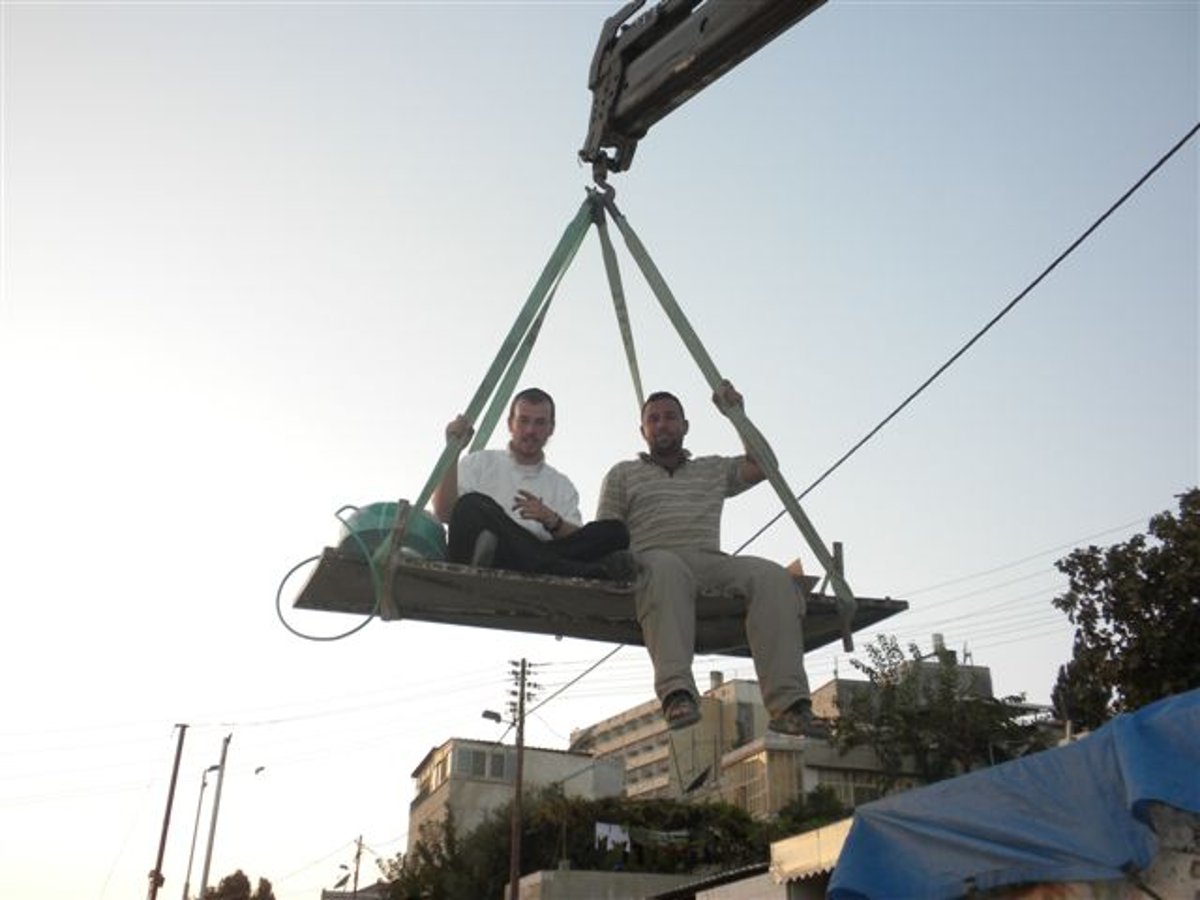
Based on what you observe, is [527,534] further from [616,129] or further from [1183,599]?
[1183,599]

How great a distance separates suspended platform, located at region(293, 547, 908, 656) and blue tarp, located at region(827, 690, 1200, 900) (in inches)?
49.1

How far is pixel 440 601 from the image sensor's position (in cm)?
612

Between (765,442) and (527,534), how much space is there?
143cm

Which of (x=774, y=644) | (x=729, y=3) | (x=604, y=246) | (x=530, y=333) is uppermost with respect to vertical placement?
(x=729, y=3)

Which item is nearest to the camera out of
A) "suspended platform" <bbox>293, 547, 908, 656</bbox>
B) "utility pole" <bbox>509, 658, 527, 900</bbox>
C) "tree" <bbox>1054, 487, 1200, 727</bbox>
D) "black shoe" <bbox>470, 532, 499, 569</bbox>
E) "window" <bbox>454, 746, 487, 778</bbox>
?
"suspended platform" <bbox>293, 547, 908, 656</bbox>

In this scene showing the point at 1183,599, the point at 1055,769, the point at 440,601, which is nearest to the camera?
the point at 440,601

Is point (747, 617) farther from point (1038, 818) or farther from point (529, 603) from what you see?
point (1038, 818)

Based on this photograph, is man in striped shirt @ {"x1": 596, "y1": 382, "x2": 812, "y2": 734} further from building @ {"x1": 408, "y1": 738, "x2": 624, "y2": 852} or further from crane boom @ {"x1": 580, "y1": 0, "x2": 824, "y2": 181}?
building @ {"x1": 408, "y1": 738, "x2": 624, "y2": 852}

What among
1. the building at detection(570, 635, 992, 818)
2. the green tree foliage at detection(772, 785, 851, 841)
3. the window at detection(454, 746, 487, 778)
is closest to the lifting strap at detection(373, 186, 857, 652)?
the building at detection(570, 635, 992, 818)

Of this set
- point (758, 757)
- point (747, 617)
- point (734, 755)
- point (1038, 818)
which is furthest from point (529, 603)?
point (734, 755)

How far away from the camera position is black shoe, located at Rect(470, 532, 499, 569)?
580 cm

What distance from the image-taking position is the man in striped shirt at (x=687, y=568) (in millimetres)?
5582

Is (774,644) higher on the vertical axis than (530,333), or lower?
lower

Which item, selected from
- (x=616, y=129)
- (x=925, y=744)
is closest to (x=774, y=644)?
(x=616, y=129)
